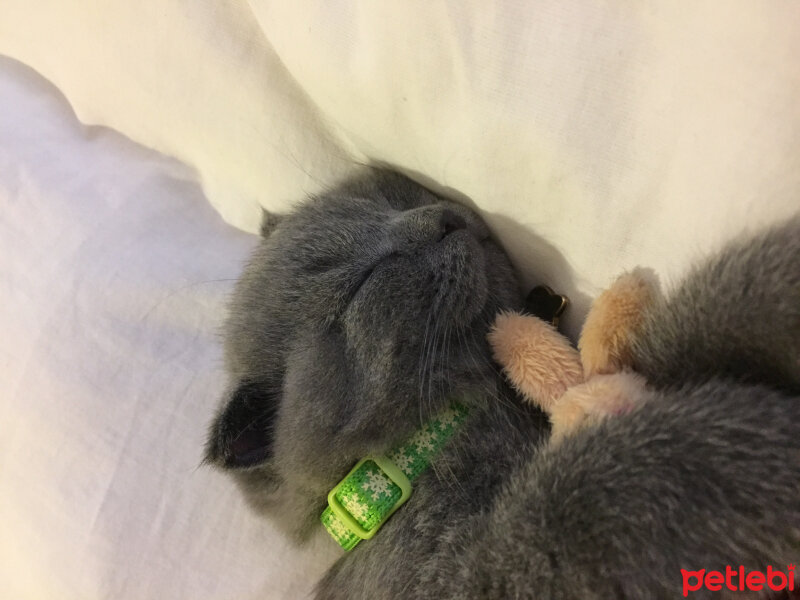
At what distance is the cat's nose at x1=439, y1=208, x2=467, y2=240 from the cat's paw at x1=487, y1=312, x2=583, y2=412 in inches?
6.4

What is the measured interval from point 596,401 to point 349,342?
367 mm

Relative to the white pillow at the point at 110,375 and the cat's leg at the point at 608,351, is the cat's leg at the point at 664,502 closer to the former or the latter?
the cat's leg at the point at 608,351

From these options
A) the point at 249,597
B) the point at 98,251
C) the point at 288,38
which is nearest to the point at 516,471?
the point at 249,597

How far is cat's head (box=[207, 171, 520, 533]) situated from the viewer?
3.03ft

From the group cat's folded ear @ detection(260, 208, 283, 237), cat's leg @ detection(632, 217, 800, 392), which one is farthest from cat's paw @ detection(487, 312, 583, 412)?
cat's folded ear @ detection(260, 208, 283, 237)

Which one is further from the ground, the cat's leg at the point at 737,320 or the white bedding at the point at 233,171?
the white bedding at the point at 233,171

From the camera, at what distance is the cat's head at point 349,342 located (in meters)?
0.92

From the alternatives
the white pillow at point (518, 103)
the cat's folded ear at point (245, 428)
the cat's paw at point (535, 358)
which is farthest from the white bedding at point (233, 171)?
the cat's folded ear at point (245, 428)

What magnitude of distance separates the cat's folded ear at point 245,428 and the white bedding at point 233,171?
316mm

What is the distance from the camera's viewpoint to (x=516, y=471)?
2.80 ft

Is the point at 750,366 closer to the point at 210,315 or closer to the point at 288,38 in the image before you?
the point at 288,38

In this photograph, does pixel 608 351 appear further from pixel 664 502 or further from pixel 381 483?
pixel 381 483

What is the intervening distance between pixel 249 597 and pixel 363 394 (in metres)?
0.58

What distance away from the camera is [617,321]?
0.84 m
